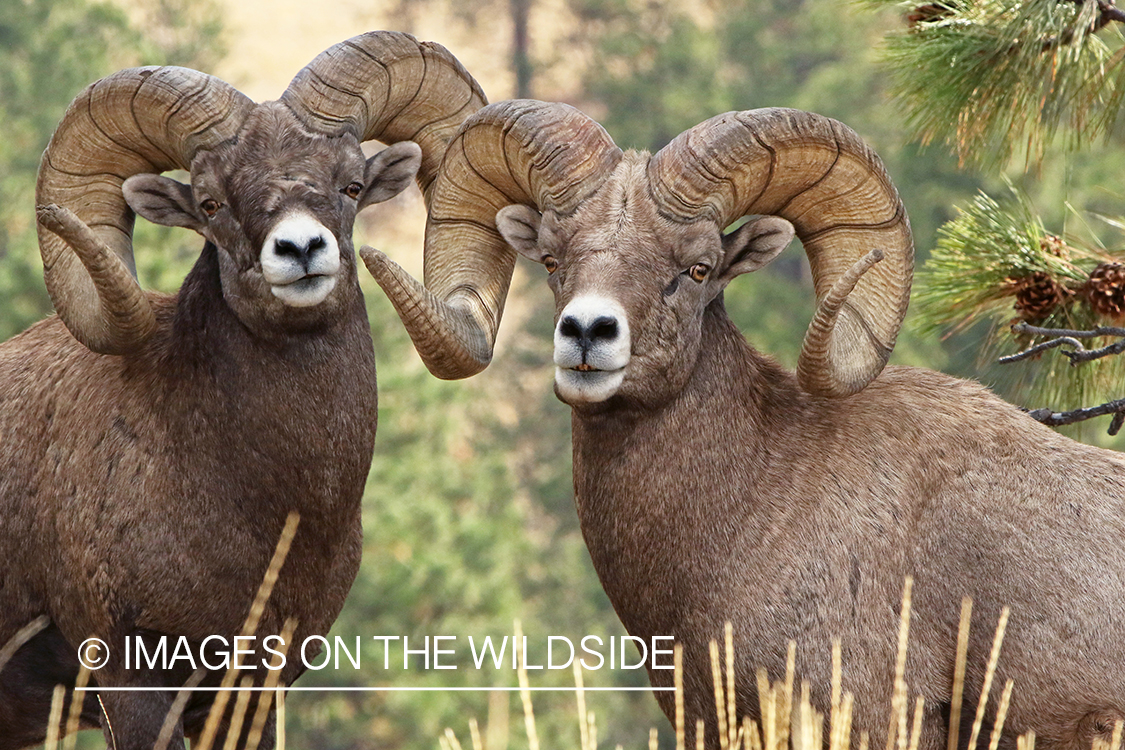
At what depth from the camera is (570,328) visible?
557 cm

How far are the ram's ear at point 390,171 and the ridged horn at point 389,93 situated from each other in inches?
5.9

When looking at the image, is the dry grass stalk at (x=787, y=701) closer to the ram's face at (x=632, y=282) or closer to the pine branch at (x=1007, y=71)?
the ram's face at (x=632, y=282)

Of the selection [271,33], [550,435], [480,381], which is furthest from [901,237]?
[271,33]

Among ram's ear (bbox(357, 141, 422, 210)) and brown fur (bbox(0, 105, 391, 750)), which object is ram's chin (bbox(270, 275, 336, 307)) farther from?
ram's ear (bbox(357, 141, 422, 210))

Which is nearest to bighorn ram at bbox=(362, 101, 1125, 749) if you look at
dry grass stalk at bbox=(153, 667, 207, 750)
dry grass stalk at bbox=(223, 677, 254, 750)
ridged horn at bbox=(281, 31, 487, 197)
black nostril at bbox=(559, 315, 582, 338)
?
black nostril at bbox=(559, 315, 582, 338)

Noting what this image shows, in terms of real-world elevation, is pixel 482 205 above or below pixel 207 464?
above

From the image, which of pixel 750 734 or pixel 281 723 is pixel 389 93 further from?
pixel 750 734

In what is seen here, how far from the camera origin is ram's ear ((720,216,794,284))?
6.23 m

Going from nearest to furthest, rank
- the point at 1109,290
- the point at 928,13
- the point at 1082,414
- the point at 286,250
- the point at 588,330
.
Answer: the point at 588,330 < the point at 286,250 < the point at 1082,414 < the point at 1109,290 < the point at 928,13

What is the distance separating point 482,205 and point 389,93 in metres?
0.68

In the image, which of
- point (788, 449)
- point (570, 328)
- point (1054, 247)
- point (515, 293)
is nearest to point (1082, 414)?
point (1054, 247)

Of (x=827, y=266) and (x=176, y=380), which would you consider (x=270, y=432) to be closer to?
(x=176, y=380)

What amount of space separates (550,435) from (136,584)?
90.1ft

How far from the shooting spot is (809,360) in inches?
234
